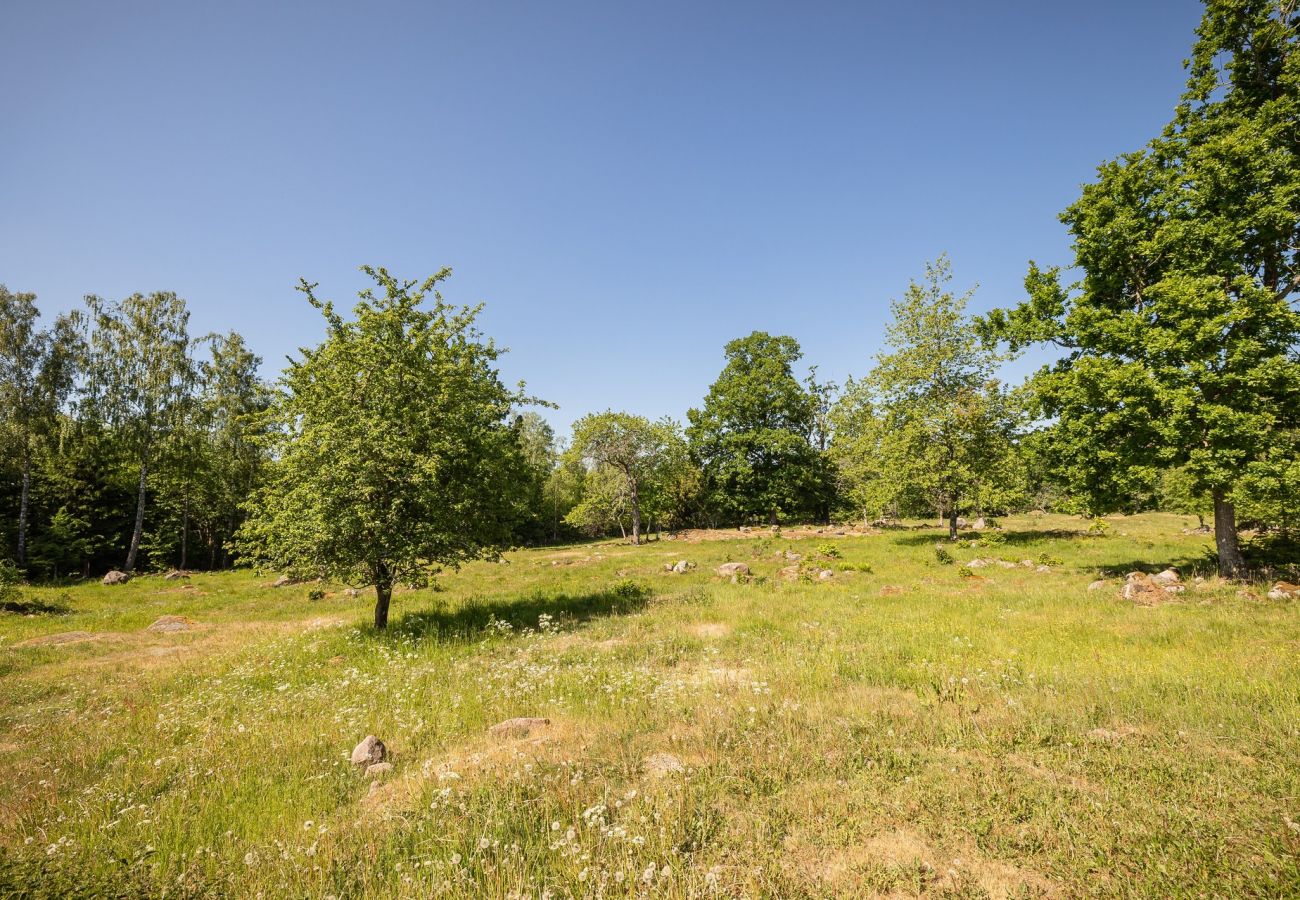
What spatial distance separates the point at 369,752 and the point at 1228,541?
920 inches

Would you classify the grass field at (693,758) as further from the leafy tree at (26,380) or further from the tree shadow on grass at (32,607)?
the leafy tree at (26,380)

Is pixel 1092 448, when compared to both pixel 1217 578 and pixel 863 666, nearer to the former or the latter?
pixel 1217 578

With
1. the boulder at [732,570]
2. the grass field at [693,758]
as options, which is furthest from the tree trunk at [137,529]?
the boulder at [732,570]

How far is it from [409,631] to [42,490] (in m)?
46.4

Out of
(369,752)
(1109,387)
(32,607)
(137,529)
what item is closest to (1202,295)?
(1109,387)

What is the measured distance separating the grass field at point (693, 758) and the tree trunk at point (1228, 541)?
3982 millimetres

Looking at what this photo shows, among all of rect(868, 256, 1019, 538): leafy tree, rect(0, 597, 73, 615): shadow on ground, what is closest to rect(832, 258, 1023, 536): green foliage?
rect(868, 256, 1019, 538): leafy tree

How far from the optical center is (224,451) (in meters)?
41.8

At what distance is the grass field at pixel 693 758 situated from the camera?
14.5 ft

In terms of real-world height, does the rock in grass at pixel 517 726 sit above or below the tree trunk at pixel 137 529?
below

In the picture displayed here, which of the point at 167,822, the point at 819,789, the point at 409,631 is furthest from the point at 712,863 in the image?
the point at 409,631

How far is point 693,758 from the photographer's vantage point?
6.63 meters

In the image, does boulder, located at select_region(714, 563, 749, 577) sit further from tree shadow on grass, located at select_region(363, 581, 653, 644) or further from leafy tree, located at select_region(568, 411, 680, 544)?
leafy tree, located at select_region(568, 411, 680, 544)

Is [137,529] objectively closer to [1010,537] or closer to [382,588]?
[382,588]
